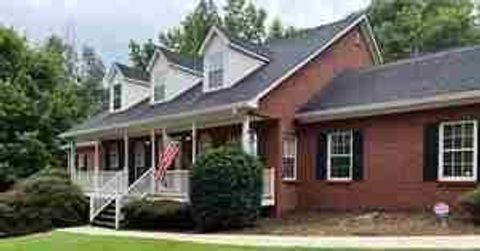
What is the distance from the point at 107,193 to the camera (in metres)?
27.5

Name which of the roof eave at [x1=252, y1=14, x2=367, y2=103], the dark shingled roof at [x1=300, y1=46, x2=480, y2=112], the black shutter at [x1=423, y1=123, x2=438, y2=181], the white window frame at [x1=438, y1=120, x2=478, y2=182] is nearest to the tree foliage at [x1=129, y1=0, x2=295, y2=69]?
the roof eave at [x1=252, y1=14, x2=367, y2=103]

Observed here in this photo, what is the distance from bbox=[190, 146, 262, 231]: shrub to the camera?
70.4 feet

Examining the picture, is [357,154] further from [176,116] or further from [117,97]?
[117,97]

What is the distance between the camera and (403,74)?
24.4m

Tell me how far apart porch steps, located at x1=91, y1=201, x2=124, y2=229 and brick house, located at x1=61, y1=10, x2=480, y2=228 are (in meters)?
0.07

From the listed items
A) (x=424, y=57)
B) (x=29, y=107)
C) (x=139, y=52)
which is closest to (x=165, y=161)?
(x=424, y=57)

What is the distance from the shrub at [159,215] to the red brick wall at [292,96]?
9.60 feet

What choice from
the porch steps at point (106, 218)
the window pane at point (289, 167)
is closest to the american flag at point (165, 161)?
the porch steps at point (106, 218)

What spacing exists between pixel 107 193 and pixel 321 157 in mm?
7787

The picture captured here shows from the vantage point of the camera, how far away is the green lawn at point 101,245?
16938 mm

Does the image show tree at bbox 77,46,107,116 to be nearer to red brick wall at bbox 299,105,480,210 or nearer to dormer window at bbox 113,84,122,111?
dormer window at bbox 113,84,122,111

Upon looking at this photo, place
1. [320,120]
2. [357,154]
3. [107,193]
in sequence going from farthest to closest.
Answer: [107,193] < [320,120] < [357,154]

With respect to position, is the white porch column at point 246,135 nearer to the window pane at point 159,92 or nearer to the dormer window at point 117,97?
the window pane at point 159,92

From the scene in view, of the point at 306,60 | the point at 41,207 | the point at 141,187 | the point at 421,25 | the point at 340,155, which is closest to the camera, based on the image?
the point at 340,155
